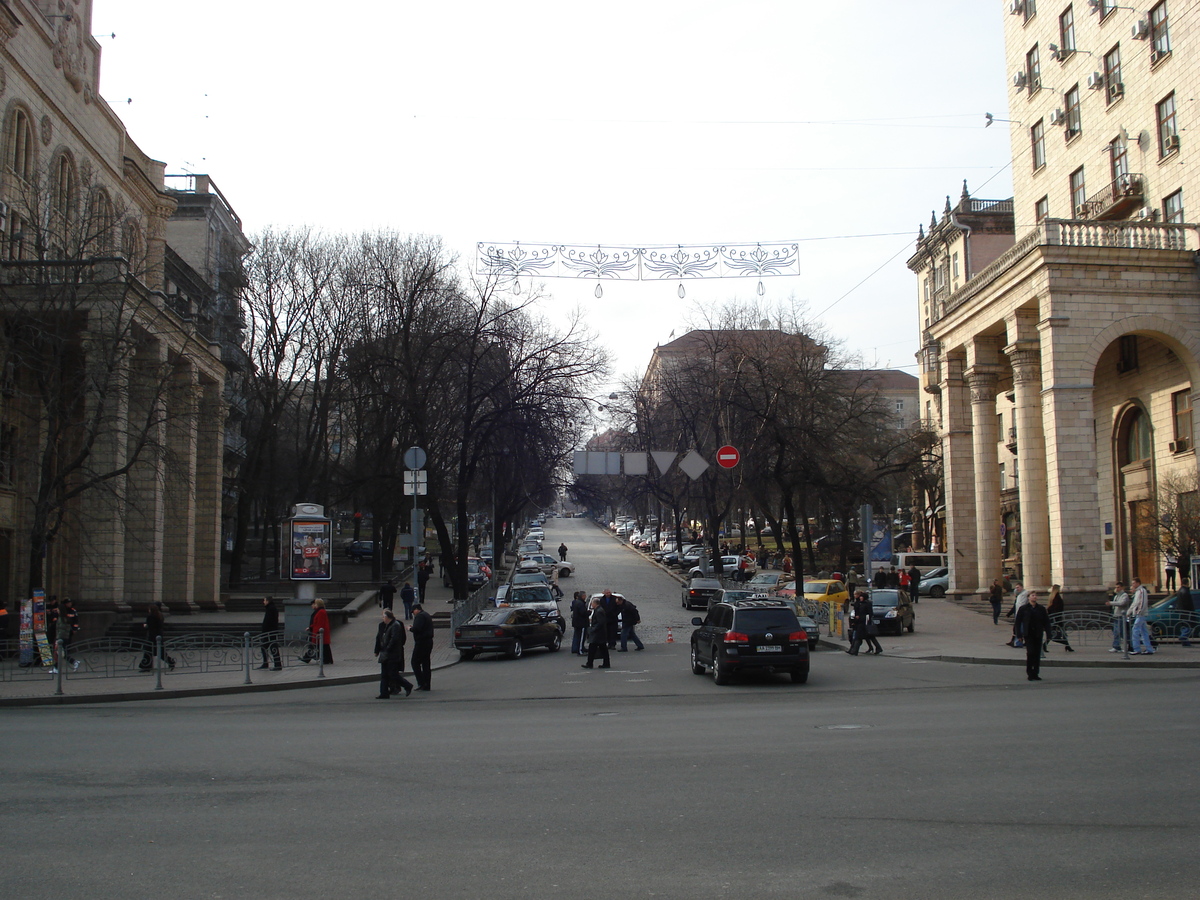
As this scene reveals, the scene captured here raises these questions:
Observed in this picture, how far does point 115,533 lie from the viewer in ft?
105

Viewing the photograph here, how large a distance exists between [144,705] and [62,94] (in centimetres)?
2586

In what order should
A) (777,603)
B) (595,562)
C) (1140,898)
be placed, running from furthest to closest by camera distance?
(595,562) → (777,603) → (1140,898)

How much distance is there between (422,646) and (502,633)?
7.90 m

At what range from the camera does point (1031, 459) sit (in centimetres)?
3509

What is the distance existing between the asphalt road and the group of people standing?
7.42m

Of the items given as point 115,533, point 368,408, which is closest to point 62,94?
point 115,533

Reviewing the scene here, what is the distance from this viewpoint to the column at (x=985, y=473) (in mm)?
38312

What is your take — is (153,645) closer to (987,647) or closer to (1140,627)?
(987,647)

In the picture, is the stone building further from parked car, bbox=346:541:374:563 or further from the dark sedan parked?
parked car, bbox=346:541:374:563

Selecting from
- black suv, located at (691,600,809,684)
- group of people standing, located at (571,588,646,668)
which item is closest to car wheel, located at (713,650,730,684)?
black suv, located at (691,600,809,684)

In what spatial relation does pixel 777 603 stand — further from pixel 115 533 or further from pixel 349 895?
pixel 115 533

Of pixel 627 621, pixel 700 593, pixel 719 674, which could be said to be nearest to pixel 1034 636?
pixel 719 674

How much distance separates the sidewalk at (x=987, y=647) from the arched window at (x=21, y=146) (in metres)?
28.5

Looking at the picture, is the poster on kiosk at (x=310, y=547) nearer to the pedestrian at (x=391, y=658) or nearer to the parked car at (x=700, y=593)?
the pedestrian at (x=391, y=658)
